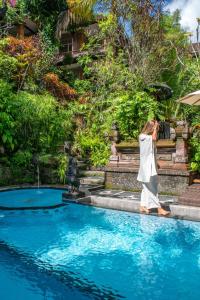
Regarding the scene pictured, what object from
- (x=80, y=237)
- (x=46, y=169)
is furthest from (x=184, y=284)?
(x=46, y=169)

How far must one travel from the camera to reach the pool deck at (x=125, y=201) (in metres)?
6.48

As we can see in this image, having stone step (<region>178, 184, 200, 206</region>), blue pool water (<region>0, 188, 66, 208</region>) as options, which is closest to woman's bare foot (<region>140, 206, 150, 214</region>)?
stone step (<region>178, 184, 200, 206</region>)

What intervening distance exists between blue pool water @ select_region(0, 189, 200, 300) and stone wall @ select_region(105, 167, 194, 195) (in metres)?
2.03

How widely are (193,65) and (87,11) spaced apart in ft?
23.6

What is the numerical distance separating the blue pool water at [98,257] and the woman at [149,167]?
1.01 ft

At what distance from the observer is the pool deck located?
6477mm

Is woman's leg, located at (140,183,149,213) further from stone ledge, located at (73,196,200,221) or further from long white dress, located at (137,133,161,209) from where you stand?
stone ledge, located at (73,196,200,221)

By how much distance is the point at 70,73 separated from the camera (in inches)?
765

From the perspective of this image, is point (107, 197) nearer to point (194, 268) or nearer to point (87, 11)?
point (194, 268)

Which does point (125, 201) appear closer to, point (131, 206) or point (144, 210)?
point (131, 206)

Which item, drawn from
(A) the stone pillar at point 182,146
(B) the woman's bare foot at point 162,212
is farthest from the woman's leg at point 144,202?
(A) the stone pillar at point 182,146

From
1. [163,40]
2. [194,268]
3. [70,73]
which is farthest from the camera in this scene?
[70,73]

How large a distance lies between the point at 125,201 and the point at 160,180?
179 cm

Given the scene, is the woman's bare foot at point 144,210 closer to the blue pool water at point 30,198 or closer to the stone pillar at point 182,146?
the stone pillar at point 182,146
